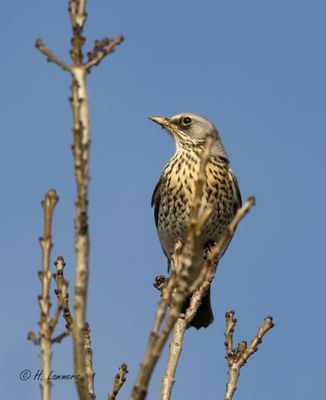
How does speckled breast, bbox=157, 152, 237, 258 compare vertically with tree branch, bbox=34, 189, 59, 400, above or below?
above

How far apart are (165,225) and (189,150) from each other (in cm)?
111

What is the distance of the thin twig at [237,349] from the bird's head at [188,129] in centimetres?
419

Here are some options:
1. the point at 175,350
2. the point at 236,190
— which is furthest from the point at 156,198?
the point at 175,350

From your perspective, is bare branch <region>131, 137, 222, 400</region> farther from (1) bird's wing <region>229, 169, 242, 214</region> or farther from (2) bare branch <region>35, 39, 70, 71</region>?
(1) bird's wing <region>229, 169, 242, 214</region>

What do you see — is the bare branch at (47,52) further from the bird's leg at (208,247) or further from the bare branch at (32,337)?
the bird's leg at (208,247)

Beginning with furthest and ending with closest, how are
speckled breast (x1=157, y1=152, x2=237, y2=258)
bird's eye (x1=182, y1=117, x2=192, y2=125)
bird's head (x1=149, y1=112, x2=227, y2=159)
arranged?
bird's eye (x1=182, y1=117, x2=192, y2=125) → bird's head (x1=149, y1=112, x2=227, y2=159) → speckled breast (x1=157, y1=152, x2=237, y2=258)

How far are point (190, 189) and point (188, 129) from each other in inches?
49.1

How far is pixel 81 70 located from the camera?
3.27 m

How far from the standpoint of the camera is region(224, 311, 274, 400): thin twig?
6.23m

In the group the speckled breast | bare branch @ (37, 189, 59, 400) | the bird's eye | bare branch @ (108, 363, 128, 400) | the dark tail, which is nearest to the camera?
bare branch @ (37, 189, 59, 400)

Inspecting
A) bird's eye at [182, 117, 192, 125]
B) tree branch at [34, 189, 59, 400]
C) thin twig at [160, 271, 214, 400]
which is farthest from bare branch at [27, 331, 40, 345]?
bird's eye at [182, 117, 192, 125]

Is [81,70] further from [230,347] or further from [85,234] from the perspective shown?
[230,347]

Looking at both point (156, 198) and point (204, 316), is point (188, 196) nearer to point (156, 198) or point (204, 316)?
point (156, 198)

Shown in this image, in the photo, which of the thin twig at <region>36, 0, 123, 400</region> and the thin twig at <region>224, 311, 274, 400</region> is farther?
the thin twig at <region>224, 311, 274, 400</region>
